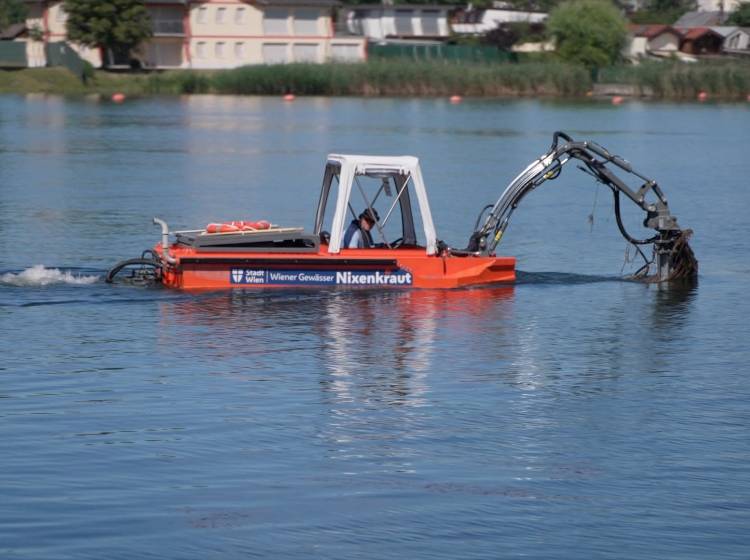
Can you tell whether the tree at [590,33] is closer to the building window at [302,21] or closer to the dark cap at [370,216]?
the building window at [302,21]

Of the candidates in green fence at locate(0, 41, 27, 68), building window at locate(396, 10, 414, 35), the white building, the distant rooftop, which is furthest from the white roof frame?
the distant rooftop

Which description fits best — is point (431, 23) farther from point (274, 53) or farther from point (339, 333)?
point (339, 333)

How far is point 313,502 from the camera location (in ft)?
37.7

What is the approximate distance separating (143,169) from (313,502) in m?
32.9

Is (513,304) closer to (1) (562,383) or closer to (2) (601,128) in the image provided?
(1) (562,383)

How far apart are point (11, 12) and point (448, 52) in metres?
37.1

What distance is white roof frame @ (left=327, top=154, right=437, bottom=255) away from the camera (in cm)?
1978

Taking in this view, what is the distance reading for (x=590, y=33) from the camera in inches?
3981

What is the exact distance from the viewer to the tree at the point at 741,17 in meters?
130

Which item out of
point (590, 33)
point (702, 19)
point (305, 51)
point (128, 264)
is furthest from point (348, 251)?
point (702, 19)

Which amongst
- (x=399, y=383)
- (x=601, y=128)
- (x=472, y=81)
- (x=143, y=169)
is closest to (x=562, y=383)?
(x=399, y=383)

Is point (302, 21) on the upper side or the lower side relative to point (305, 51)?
upper

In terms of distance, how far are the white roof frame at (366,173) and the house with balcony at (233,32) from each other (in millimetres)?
81847

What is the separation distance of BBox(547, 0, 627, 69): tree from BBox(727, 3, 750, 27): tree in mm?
29845
